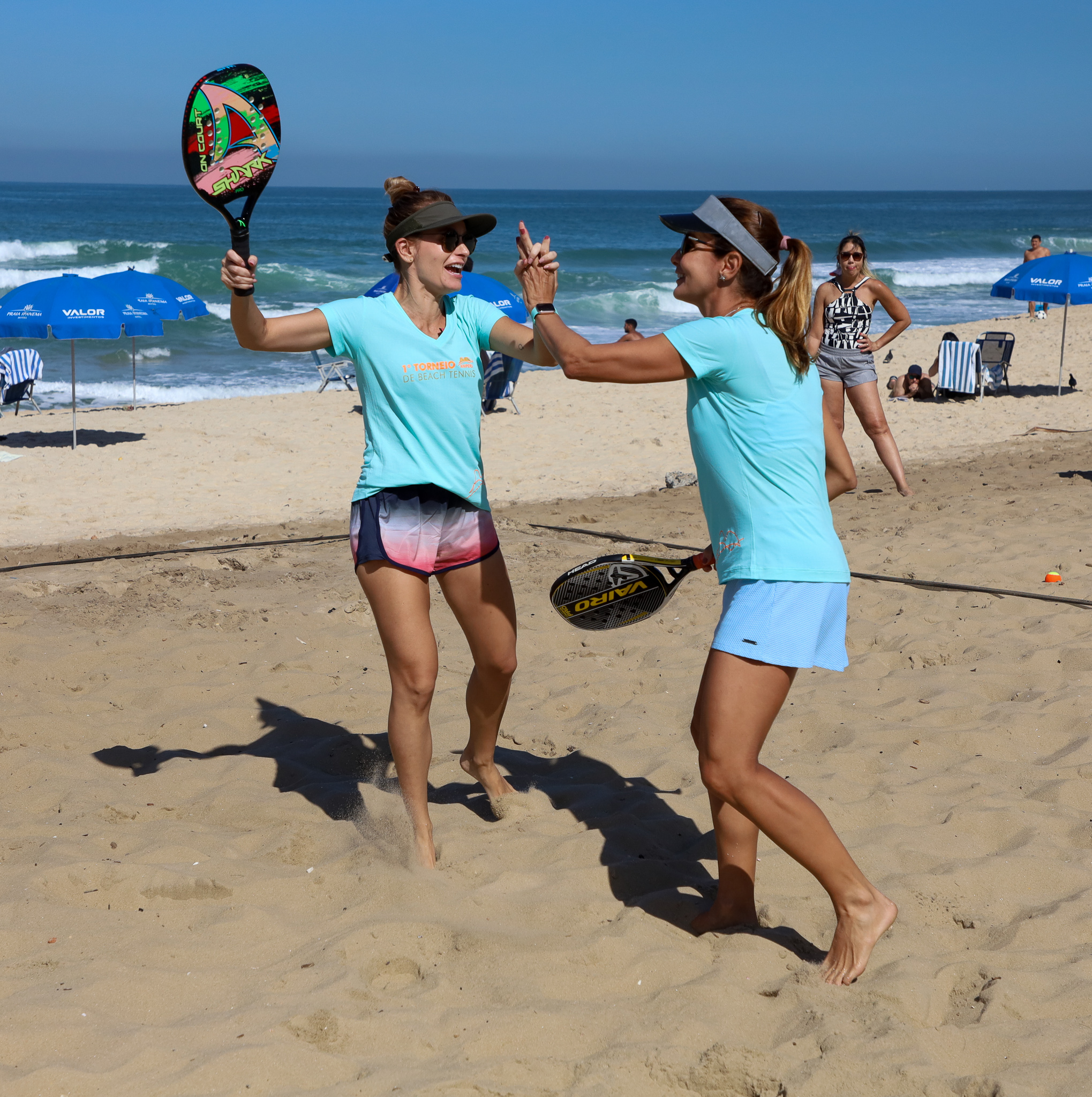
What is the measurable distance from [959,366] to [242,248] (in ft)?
43.3

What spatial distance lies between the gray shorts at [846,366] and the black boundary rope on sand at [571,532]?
1.79 metres

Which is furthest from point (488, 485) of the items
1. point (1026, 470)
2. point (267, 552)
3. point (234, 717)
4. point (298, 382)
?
point (298, 382)

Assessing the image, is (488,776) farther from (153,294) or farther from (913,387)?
(913,387)

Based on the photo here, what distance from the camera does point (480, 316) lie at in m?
3.43

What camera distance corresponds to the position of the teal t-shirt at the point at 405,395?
10.6ft

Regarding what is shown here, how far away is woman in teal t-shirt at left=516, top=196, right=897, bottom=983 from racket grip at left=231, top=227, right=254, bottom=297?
0.87 m

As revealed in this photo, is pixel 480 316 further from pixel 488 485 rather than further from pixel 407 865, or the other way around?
pixel 488 485

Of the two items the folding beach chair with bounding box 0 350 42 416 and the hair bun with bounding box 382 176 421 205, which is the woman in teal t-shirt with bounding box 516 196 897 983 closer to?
the hair bun with bounding box 382 176 421 205

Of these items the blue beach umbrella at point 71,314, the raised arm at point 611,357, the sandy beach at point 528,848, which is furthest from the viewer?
the blue beach umbrella at point 71,314

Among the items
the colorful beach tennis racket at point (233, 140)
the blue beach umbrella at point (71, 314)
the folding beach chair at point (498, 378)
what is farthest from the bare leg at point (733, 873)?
the folding beach chair at point (498, 378)

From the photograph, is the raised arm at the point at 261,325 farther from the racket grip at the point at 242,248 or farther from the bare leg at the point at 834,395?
the bare leg at the point at 834,395

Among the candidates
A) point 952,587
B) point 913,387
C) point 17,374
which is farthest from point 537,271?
point 17,374

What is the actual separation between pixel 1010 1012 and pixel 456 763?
2.19 meters

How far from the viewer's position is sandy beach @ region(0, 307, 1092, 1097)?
8.07 ft
